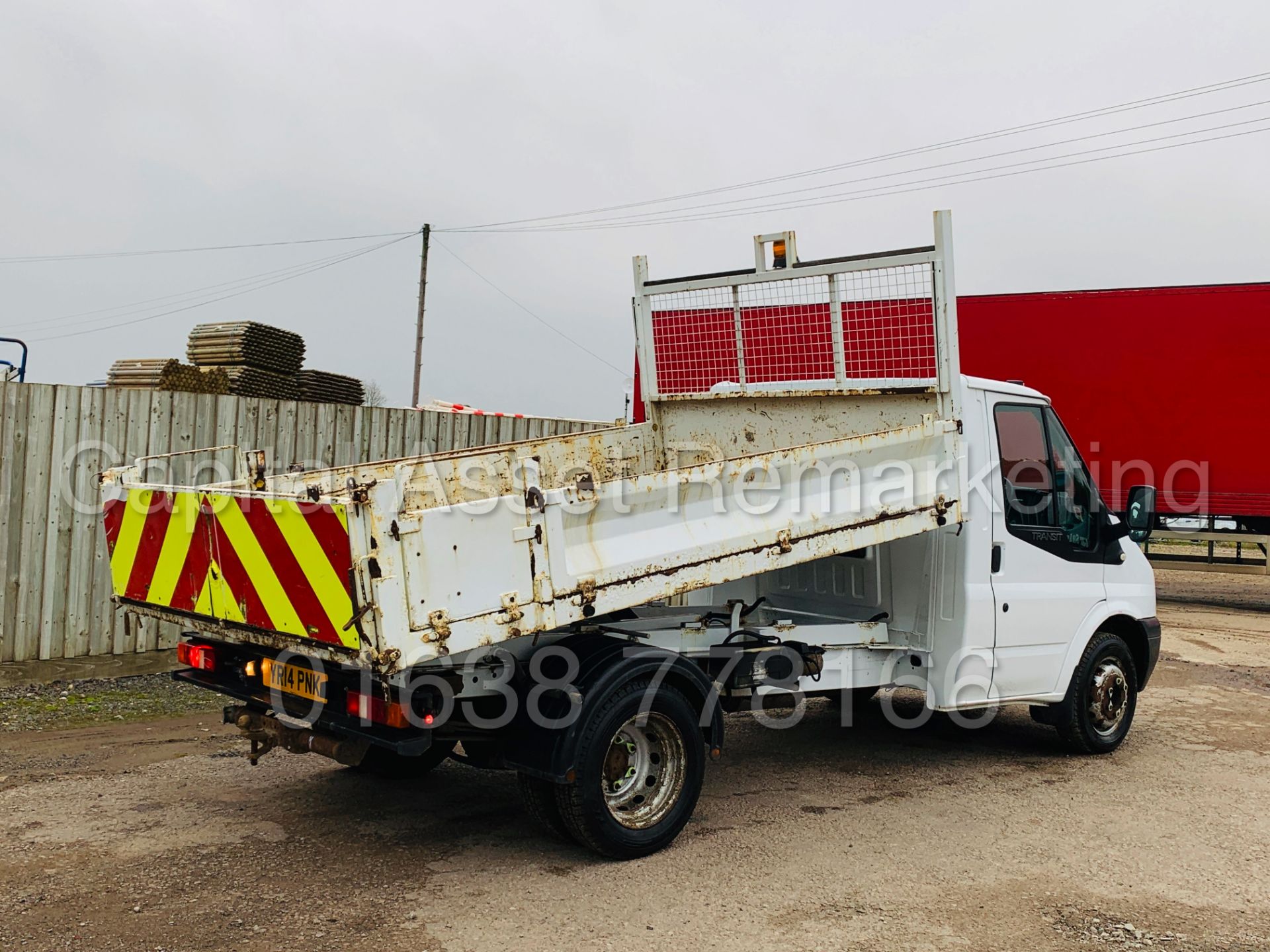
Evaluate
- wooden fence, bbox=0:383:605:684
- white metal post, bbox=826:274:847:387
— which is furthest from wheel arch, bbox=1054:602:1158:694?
wooden fence, bbox=0:383:605:684

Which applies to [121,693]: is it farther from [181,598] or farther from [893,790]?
[893,790]

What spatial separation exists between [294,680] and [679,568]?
1.71 m

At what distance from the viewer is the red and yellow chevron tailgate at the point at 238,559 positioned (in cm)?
417

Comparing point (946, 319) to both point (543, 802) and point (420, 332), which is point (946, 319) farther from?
point (420, 332)

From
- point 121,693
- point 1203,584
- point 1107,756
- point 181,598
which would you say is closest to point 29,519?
point 121,693

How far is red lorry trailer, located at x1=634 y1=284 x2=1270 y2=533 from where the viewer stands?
46.0 ft

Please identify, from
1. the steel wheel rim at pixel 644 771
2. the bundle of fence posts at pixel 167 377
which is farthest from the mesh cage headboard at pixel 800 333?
the bundle of fence posts at pixel 167 377

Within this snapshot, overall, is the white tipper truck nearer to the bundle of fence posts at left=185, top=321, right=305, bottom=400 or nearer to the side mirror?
the side mirror

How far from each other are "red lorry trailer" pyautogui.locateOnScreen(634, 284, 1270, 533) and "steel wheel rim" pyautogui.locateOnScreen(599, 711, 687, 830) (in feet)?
32.3

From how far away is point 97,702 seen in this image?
315 inches

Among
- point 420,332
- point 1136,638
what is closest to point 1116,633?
point 1136,638

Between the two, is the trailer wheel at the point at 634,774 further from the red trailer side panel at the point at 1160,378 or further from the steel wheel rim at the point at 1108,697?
the red trailer side panel at the point at 1160,378

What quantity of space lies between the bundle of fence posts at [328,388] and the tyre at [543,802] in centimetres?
697

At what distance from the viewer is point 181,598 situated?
5012 millimetres
